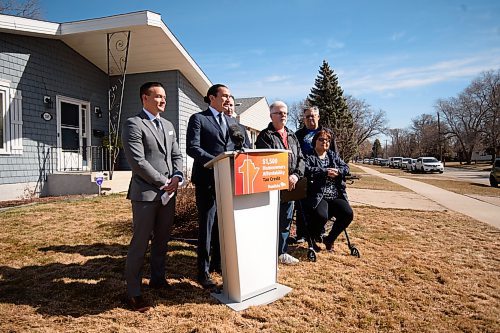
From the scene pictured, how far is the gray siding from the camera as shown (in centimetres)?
828

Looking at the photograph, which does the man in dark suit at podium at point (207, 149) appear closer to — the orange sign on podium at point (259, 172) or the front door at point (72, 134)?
the orange sign on podium at point (259, 172)

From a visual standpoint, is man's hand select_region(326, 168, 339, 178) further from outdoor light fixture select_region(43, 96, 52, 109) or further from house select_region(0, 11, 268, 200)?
outdoor light fixture select_region(43, 96, 52, 109)

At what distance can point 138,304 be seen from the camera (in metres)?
2.75

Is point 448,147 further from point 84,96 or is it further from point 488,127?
point 84,96

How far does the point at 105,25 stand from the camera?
9180 mm

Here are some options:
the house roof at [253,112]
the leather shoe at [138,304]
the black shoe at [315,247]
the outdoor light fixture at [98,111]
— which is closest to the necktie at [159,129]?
the leather shoe at [138,304]

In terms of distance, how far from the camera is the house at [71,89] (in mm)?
8328

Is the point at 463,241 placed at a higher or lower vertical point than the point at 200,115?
lower

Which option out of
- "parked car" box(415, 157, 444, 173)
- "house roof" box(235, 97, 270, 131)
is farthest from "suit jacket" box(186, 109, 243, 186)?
"parked car" box(415, 157, 444, 173)

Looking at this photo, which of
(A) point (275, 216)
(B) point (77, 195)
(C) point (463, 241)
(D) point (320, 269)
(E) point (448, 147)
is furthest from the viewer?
(E) point (448, 147)

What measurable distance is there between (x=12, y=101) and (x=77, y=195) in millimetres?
2933

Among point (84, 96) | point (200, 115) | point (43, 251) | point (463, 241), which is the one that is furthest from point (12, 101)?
point (463, 241)

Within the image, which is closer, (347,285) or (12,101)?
(347,285)

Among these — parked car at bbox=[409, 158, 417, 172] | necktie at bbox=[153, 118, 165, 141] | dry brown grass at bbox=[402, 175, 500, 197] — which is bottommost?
dry brown grass at bbox=[402, 175, 500, 197]
